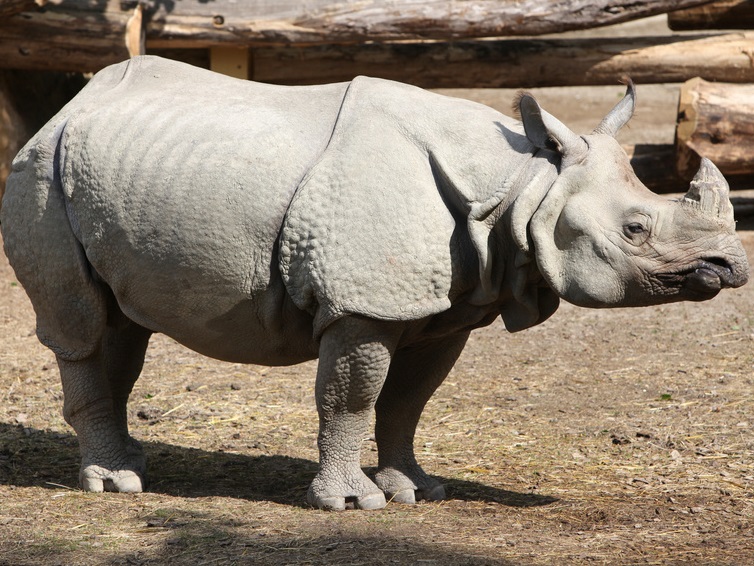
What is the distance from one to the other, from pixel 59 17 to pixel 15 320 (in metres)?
2.71

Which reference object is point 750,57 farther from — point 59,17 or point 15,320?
point 15,320

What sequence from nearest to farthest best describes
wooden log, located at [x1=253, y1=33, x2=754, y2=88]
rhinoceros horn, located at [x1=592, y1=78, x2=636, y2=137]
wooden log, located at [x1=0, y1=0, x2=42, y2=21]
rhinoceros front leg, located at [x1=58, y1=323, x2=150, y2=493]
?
1. rhinoceros horn, located at [x1=592, y1=78, x2=636, y2=137]
2. rhinoceros front leg, located at [x1=58, y1=323, x2=150, y2=493]
3. wooden log, located at [x1=0, y1=0, x2=42, y2=21]
4. wooden log, located at [x1=253, y1=33, x2=754, y2=88]

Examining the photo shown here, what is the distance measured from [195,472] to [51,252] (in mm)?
1434

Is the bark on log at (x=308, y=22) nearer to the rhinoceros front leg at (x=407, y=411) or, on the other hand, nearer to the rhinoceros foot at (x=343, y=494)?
the rhinoceros front leg at (x=407, y=411)

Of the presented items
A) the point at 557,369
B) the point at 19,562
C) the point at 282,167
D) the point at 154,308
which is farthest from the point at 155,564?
the point at 557,369

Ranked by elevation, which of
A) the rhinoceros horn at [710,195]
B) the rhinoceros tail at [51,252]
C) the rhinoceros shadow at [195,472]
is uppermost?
the rhinoceros horn at [710,195]

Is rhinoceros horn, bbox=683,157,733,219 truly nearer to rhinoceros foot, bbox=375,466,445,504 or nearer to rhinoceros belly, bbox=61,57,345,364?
rhinoceros belly, bbox=61,57,345,364

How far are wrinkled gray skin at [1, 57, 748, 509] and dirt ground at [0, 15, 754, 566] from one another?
0.42 metres

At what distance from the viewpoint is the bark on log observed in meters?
10.0

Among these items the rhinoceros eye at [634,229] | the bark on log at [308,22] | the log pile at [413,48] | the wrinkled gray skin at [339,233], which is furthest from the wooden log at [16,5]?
the rhinoceros eye at [634,229]

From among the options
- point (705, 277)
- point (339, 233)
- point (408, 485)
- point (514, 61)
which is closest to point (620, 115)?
point (705, 277)

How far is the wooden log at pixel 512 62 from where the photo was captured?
1091 centimetres

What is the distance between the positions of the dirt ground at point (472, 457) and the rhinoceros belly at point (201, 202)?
0.85 metres

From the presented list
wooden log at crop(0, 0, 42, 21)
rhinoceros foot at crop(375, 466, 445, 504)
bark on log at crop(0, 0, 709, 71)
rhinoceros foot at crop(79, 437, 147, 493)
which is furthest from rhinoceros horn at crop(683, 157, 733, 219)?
wooden log at crop(0, 0, 42, 21)
